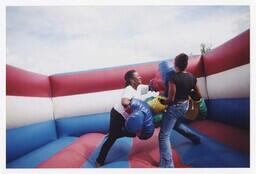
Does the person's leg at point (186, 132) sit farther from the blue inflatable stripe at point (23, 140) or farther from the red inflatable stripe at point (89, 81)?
the blue inflatable stripe at point (23, 140)

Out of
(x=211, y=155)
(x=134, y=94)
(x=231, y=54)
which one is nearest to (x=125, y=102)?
(x=134, y=94)

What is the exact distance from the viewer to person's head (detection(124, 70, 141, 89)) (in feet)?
8.48

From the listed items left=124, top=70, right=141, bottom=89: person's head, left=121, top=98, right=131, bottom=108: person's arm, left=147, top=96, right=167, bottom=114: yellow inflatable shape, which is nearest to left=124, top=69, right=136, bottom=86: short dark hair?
left=124, top=70, right=141, bottom=89: person's head

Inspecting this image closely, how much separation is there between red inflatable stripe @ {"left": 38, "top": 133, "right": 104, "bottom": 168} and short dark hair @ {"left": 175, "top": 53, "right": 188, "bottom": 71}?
82 cm

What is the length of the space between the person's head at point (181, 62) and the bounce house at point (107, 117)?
53mm

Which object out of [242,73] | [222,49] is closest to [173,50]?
[222,49]

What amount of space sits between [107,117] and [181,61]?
2.40 feet

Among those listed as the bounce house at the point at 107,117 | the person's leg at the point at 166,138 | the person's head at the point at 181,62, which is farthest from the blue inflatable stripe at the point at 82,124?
the person's head at the point at 181,62

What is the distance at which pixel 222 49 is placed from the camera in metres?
2.56

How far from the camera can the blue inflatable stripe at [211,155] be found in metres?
2.42

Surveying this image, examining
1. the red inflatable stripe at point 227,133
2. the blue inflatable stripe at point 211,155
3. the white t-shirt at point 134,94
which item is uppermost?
the white t-shirt at point 134,94

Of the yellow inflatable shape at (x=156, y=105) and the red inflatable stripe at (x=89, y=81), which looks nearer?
the yellow inflatable shape at (x=156, y=105)
